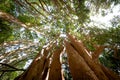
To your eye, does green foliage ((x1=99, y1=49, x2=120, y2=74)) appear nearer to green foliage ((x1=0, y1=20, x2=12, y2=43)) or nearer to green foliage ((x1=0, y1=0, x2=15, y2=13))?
green foliage ((x1=0, y1=20, x2=12, y2=43))

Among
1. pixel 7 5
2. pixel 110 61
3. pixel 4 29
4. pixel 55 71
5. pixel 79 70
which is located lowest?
pixel 79 70

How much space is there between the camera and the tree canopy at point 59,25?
8.04 m

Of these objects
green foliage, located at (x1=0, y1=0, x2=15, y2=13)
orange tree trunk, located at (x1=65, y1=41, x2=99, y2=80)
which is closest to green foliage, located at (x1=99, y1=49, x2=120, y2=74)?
green foliage, located at (x1=0, y1=0, x2=15, y2=13)

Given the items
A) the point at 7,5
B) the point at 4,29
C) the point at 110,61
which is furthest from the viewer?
the point at 110,61

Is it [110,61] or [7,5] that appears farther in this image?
[110,61]

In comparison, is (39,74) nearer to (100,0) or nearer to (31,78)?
(31,78)

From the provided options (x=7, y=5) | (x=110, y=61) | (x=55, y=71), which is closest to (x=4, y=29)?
(x=7, y=5)

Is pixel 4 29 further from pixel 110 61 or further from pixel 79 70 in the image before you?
pixel 79 70

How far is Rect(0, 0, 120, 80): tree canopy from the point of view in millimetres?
8039

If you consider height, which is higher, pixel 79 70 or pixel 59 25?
pixel 59 25

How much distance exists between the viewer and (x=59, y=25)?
9875 mm

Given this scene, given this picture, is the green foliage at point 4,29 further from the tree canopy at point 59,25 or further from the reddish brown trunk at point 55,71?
the reddish brown trunk at point 55,71

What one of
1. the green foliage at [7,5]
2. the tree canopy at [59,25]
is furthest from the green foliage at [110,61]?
the green foliage at [7,5]

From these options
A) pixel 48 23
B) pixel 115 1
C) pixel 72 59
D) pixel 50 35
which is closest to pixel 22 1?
pixel 48 23
